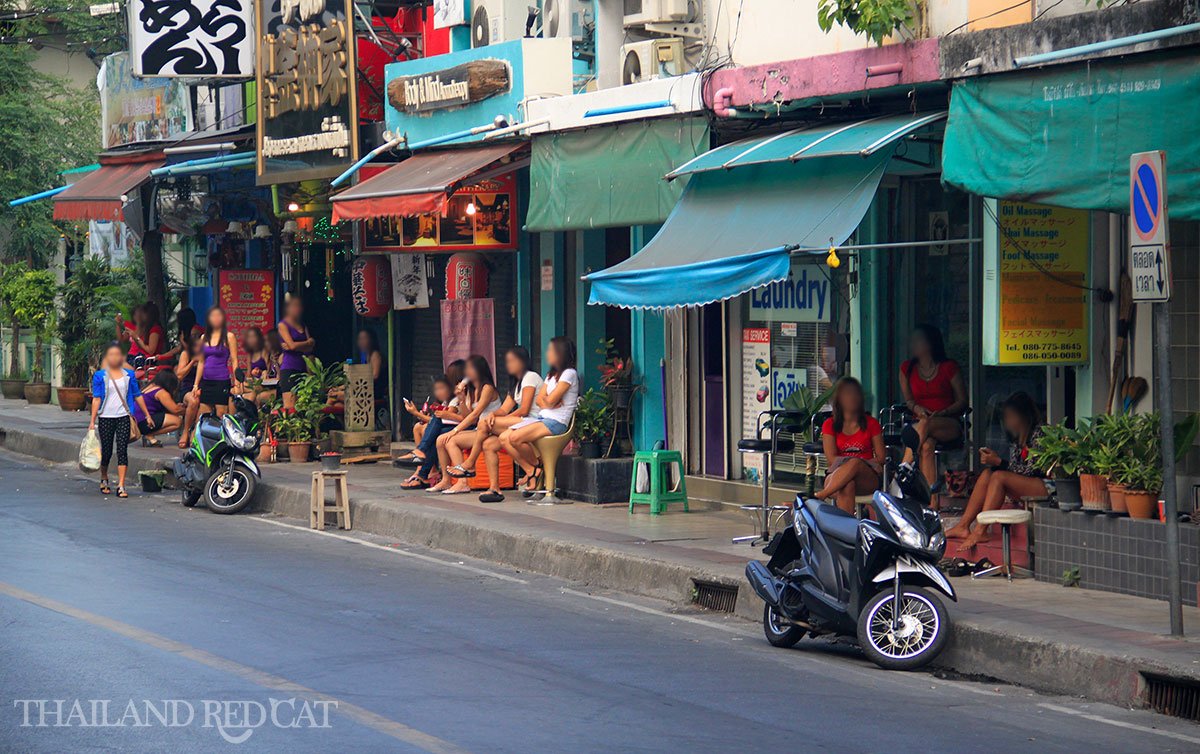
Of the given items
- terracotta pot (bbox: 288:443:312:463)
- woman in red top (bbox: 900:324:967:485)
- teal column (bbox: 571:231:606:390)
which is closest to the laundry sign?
woman in red top (bbox: 900:324:967:485)

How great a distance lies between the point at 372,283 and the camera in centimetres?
2083

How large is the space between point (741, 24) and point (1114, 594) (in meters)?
6.22

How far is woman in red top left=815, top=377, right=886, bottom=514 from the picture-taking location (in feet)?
41.0

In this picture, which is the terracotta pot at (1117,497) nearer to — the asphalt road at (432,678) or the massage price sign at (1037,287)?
the massage price sign at (1037,287)

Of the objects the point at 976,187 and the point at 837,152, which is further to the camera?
the point at 837,152

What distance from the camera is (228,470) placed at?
17203mm

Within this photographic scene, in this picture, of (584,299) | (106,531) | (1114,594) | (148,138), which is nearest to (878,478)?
(1114,594)

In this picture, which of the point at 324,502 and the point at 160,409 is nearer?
the point at 324,502

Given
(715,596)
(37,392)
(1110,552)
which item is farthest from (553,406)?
(37,392)

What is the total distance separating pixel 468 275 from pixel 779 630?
9.56m

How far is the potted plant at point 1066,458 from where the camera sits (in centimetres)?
1100

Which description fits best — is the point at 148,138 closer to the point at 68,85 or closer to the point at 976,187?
the point at 68,85

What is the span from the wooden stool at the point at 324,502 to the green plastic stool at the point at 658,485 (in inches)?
108

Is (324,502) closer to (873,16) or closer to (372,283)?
(372,283)
